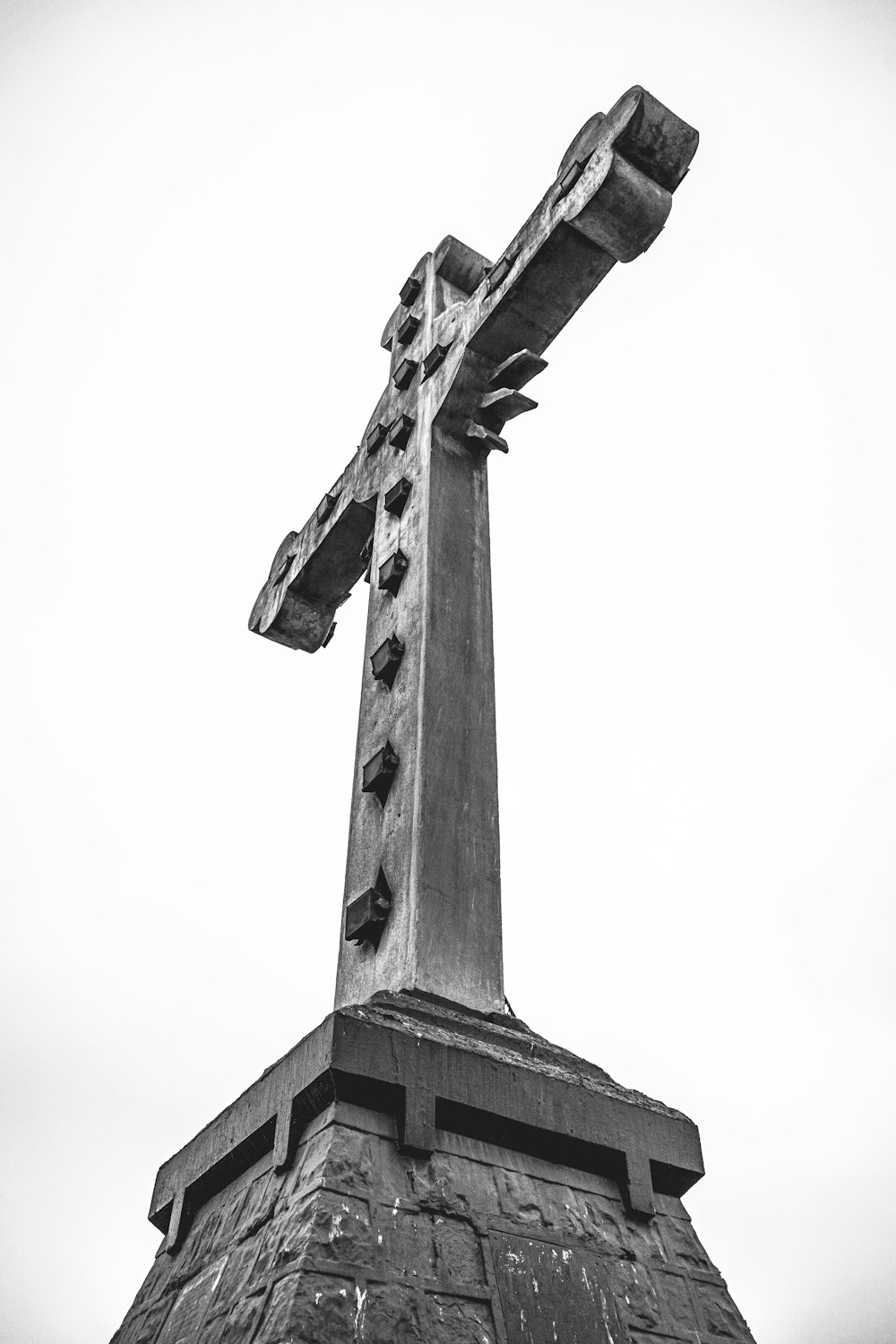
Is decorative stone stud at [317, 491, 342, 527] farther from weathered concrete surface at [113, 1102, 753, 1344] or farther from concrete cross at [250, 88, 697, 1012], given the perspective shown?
weathered concrete surface at [113, 1102, 753, 1344]

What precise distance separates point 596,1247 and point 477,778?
1.64 m

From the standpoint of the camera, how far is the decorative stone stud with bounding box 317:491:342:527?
6391 millimetres

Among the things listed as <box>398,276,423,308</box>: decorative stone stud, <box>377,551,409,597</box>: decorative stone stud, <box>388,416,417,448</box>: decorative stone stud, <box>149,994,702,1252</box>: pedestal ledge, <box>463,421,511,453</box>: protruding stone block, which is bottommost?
<box>149,994,702,1252</box>: pedestal ledge

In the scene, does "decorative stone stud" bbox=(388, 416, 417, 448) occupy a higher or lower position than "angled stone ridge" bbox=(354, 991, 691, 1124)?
higher

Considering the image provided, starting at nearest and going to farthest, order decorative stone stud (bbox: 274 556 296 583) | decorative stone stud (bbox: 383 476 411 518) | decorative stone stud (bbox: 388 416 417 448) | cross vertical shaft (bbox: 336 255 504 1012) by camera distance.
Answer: cross vertical shaft (bbox: 336 255 504 1012)
decorative stone stud (bbox: 383 476 411 518)
decorative stone stud (bbox: 388 416 417 448)
decorative stone stud (bbox: 274 556 296 583)

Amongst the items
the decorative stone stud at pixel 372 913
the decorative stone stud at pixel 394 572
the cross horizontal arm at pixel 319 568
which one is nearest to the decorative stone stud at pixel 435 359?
the cross horizontal arm at pixel 319 568

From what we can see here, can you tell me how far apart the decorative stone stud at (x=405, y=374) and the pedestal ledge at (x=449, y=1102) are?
340cm

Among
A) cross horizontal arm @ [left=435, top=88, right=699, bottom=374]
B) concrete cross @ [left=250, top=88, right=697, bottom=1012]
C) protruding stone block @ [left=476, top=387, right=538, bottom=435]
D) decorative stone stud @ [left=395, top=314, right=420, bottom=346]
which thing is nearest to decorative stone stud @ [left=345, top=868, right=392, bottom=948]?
concrete cross @ [left=250, top=88, right=697, bottom=1012]

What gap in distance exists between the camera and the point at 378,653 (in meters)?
4.83

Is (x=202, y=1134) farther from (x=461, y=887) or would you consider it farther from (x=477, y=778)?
(x=477, y=778)

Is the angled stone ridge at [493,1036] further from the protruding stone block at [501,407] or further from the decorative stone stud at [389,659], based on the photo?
the protruding stone block at [501,407]

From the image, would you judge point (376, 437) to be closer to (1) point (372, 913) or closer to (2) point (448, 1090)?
(1) point (372, 913)

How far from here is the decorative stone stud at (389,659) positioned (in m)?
4.76

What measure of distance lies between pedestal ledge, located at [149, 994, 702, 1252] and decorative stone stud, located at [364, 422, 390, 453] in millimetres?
3214
